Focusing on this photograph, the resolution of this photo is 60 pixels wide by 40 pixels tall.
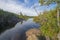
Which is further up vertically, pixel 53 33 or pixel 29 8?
pixel 29 8

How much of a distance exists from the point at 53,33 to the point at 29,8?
2.44ft

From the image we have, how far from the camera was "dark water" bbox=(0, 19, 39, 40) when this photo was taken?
4644 mm

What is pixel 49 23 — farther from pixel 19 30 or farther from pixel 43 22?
pixel 19 30

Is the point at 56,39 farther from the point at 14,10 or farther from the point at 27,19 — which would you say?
the point at 14,10

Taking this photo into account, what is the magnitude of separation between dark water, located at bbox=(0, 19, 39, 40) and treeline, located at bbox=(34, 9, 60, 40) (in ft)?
0.43

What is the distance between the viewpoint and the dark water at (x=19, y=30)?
4.64 meters

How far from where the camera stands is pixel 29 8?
480cm

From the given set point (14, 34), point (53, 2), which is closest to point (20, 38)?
point (14, 34)

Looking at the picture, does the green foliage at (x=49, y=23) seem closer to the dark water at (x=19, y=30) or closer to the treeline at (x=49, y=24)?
the treeline at (x=49, y=24)

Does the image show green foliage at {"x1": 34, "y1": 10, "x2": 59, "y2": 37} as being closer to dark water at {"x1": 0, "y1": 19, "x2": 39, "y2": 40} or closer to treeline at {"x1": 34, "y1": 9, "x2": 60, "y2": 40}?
treeline at {"x1": 34, "y1": 9, "x2": 60, "y2": 40}

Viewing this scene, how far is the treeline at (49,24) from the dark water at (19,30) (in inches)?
5.2

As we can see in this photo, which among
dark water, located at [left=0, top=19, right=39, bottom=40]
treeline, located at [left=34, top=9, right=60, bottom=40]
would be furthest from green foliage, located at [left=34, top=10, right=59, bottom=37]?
dark water, located at [left=0, top=19, right=39, bottom=40]

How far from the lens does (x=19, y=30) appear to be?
184 inches

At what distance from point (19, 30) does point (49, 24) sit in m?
0.64
